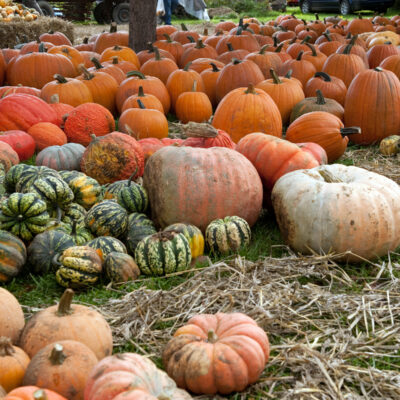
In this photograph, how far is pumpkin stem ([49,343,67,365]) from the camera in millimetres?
2178

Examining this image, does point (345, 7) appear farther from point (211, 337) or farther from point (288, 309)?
point (211, 337)

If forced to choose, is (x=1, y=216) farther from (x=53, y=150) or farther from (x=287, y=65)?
(x=287, y=65)

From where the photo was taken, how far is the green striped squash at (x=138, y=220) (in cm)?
427

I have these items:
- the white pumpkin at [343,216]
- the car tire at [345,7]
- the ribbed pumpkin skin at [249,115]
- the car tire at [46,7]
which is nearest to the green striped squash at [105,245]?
the white pumpkin at [343,216]

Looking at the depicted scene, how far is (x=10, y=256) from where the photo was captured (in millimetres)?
3623

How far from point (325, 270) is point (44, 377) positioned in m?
2.06

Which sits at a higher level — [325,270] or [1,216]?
[1,216]

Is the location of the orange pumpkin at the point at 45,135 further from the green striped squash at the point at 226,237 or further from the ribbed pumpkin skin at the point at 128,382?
the ribbed pumpkin skin at the point at 128,382

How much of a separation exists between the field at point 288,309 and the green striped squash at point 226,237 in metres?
0.08

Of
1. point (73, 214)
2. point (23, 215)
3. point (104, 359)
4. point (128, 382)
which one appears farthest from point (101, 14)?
point (128, 382)

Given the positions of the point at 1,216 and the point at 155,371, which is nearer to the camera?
the point at 155,371

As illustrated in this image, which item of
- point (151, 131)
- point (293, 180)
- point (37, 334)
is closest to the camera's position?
point (37, 334)

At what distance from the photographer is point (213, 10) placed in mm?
28797

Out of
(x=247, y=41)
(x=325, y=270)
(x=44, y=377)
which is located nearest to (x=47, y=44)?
(x=247, y=41)
